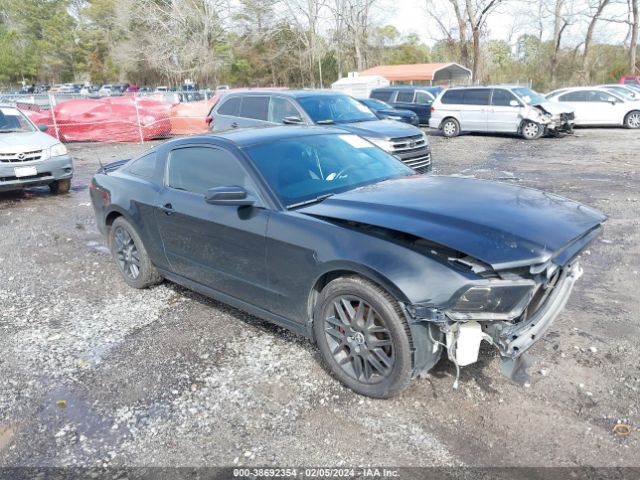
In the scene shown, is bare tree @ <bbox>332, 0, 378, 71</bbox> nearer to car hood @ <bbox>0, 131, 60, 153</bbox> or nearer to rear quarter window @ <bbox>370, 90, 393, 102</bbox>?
rear quarter window @ <bbox>370, 90, 393, 102</bbox>

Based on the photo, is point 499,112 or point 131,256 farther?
point 499,112

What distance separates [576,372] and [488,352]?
1.83 ft

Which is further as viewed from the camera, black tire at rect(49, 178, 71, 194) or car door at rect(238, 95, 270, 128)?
black tire at rect(49, 178, 71, 194)

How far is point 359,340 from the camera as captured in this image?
321 cm

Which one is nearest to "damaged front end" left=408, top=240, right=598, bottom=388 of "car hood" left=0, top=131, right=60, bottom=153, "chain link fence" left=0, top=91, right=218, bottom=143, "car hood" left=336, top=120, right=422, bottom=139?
"car hood" left=336, top=120, right=422, bottom=139

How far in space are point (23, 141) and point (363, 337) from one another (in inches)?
346

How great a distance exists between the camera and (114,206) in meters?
5.16

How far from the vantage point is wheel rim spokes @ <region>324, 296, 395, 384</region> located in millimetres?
3105

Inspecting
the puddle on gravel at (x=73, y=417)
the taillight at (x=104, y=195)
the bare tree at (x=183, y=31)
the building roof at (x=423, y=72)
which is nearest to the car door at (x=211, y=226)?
the taillight at (x=104, y=195)

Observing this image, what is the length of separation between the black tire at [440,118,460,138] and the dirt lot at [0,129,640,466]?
13.1 metres

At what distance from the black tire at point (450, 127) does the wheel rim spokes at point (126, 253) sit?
48.1 ft

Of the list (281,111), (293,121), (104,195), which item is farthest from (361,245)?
(281,111)

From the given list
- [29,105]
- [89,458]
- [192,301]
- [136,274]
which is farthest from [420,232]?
[29,105]

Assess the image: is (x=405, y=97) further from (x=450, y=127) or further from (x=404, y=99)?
(x=450, y=127)
